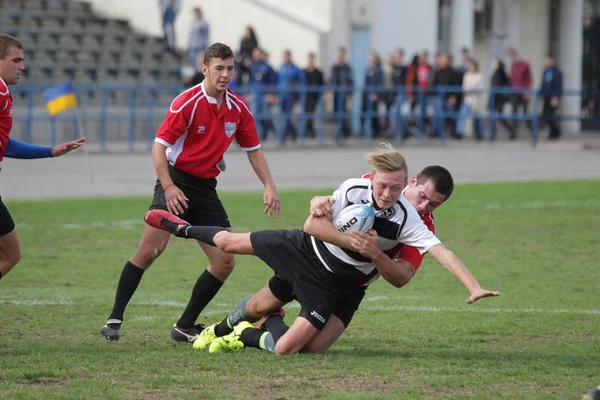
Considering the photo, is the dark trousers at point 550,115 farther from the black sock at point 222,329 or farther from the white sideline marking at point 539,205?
the black sock at point 222,329

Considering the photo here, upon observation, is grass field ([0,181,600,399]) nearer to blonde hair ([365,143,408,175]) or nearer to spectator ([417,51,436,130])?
blonde hair ([365,143,408,175])

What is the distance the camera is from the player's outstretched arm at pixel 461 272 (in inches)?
253

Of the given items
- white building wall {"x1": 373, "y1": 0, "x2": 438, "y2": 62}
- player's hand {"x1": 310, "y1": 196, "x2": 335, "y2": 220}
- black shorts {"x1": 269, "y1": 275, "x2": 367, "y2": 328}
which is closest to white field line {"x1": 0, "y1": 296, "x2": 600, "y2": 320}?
black shorts {"x1": 269, "y1": 275, "x2": 367, "y2": 328}

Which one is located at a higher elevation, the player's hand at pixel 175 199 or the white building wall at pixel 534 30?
the white building wall at pixel 534 30

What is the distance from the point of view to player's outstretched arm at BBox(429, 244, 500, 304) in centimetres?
643

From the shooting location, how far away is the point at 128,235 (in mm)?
13477

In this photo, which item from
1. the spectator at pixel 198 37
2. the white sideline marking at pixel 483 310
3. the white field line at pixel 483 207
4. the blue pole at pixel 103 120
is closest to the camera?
the white sideline marking at pixel 483 310

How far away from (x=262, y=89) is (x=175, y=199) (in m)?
19.1

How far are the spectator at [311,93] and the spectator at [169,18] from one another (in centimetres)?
634

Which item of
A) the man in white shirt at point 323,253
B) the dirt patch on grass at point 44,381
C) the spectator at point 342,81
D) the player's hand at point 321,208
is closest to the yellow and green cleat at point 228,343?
the man in white shirt at point 323,253

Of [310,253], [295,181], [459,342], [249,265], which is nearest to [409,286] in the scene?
[249,265]

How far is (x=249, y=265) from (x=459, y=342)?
14.5 ft

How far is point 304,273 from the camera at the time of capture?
23.5ft

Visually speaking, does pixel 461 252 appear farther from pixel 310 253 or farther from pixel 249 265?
pixel 310 253
